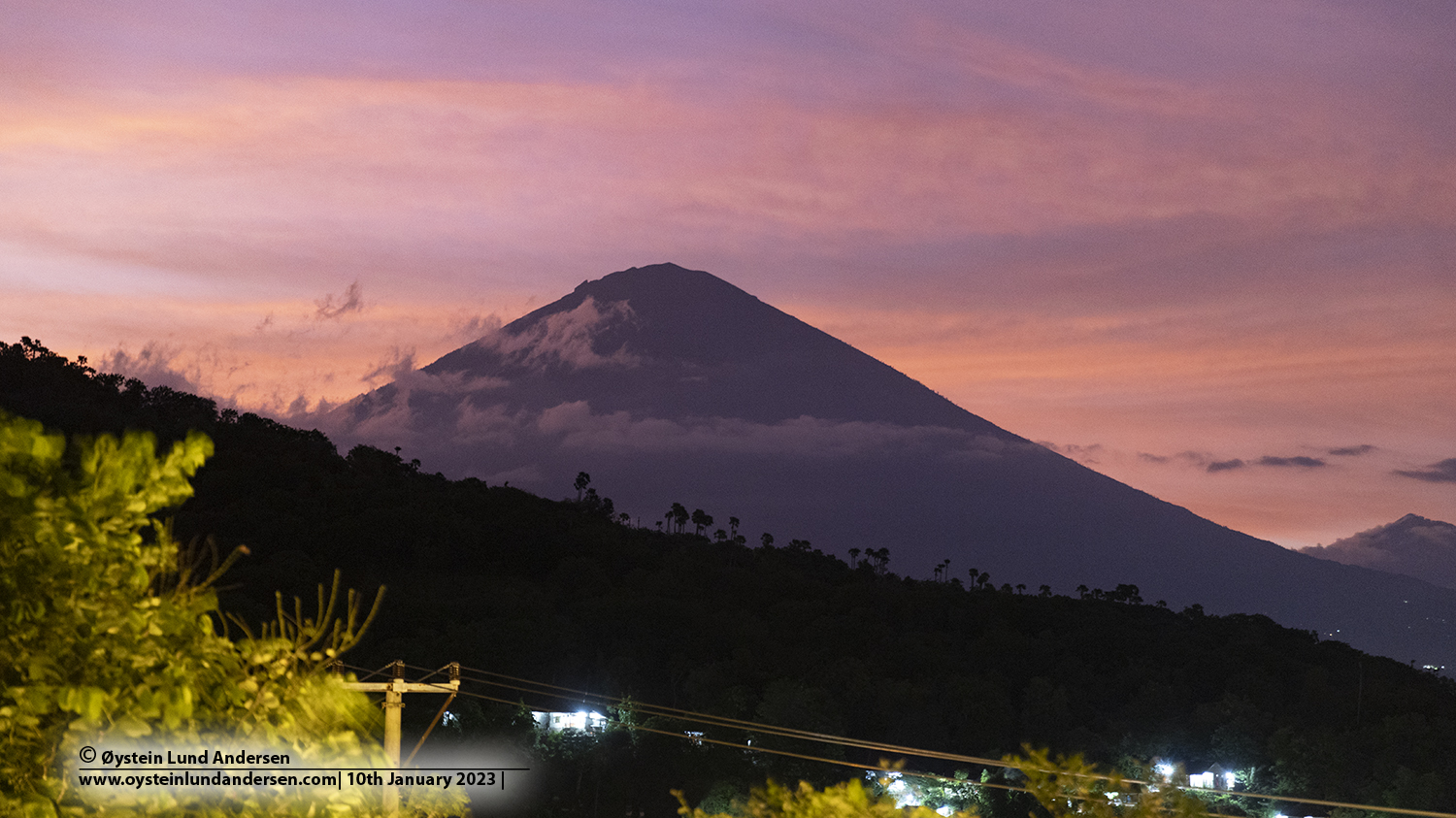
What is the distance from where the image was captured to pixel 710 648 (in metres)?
93.7

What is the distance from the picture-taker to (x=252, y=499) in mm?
86562

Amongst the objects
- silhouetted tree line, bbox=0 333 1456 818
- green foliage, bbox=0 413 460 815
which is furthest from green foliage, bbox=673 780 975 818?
silhouetted tree line, bbox=0 333 1456 818

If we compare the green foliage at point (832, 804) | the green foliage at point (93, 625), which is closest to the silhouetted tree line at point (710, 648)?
the green foliage at point (832, 804)

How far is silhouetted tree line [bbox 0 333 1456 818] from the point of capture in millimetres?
76312

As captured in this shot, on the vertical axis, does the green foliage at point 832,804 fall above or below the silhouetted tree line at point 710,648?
above

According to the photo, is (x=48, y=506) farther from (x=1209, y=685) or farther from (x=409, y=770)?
(x=1209, y=685)

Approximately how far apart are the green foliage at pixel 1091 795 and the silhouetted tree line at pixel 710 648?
5691 centimetres

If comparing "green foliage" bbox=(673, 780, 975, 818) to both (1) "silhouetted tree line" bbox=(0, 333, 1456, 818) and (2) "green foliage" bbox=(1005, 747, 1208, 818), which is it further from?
(1) "silhouetted tree line" bbox=(0, 333, 1456, 818)

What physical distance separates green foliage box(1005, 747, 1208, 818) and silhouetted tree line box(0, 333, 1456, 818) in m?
56.9

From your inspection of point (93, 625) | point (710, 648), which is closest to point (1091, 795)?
point (93, 625)

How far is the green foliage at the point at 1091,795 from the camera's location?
10.1 metres

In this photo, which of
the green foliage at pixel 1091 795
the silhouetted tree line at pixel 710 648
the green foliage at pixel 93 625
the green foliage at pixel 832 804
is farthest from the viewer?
the silhouetted tree line at pixel 710 648

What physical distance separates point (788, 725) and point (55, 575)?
77.5 m

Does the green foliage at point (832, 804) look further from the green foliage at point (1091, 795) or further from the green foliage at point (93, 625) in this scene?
the green foliage at point (93, 625)
